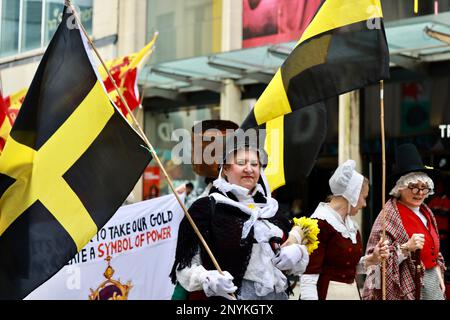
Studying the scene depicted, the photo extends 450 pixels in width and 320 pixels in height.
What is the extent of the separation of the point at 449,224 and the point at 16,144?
969 cm

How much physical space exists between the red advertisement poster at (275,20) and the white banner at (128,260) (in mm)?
7974

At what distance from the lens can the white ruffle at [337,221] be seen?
18.9ft

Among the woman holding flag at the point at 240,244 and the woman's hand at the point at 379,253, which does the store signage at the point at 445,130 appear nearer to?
the woman's hand at the point at 379,253

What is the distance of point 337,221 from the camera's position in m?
5.79

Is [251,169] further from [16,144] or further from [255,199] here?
[16,144]

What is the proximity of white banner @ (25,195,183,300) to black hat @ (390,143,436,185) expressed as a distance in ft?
6.21

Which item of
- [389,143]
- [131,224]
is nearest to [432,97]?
[389,143]

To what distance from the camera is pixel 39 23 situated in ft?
72.4

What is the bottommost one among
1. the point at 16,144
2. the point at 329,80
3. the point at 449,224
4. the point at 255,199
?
the point at 449,224

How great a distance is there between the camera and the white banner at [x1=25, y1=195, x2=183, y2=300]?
24.1ft

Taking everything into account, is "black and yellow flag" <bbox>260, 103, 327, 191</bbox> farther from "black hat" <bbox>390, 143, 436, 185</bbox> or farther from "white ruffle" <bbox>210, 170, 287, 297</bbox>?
"white ruffle" <bbox>210, 170, 287, 297</bbox>

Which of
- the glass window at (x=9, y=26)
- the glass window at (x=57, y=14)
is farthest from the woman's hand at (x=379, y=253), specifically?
the glass window at (x=9, y=26)

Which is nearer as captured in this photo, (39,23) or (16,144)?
(16,144)
